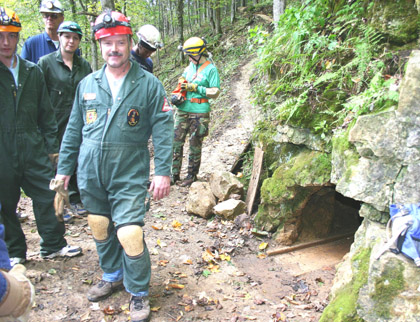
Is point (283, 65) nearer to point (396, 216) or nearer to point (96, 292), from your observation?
point (396, 216)

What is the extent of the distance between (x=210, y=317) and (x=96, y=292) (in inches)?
47.9

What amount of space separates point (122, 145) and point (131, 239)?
2.83ft

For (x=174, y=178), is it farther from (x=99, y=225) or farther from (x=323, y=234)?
(x=99, y=225)

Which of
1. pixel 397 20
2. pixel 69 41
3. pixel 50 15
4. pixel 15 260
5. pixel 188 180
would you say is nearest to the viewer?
pixel 15 260

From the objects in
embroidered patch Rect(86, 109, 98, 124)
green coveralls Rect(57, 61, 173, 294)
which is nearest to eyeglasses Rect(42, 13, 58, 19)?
green coveralls Rect(57, 61, 173, 294)

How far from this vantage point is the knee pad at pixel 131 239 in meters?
3.01

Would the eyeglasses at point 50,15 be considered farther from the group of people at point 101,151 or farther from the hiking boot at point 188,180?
the hiking boot at point 188,180

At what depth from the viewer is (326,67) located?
4.67 m

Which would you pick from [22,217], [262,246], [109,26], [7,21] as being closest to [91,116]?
[109,26]

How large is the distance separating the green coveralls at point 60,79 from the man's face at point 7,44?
125 centimetres

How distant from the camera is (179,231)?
17.4 feet

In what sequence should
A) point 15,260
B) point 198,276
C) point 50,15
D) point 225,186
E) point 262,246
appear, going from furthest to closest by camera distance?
point 225,186, point 262,246, point 50,15, point 198,276, point 15,260

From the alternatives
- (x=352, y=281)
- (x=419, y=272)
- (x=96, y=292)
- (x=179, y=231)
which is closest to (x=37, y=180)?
(x=96, y=292)

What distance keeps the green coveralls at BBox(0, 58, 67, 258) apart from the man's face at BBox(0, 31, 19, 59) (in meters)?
0.12
